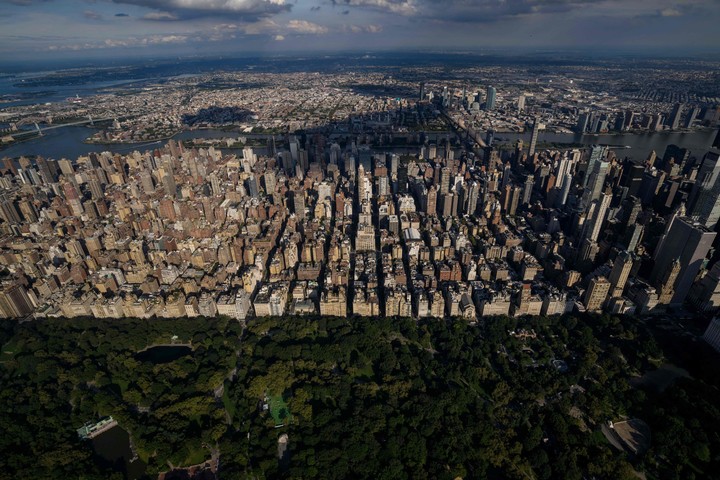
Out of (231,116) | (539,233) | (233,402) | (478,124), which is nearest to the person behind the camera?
(233,402)

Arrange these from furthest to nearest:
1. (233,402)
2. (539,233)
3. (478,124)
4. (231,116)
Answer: (231,116), (478,124), (539,233), (233,402)

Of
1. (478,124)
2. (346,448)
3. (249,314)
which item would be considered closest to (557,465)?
(346,448)

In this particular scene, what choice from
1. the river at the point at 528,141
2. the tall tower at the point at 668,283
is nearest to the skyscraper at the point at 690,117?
the river at the point at 528,141

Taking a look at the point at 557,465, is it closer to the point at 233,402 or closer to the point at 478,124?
the point at 233,402

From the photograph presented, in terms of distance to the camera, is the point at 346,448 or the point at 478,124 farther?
the point at 478,124

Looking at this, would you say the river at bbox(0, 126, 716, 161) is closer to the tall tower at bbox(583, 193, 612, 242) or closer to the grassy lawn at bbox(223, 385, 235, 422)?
the tall tower at bbox(583, 193, 612, 242)

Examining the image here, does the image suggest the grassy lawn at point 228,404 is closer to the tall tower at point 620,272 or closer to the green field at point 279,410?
the green field at point 279,410
